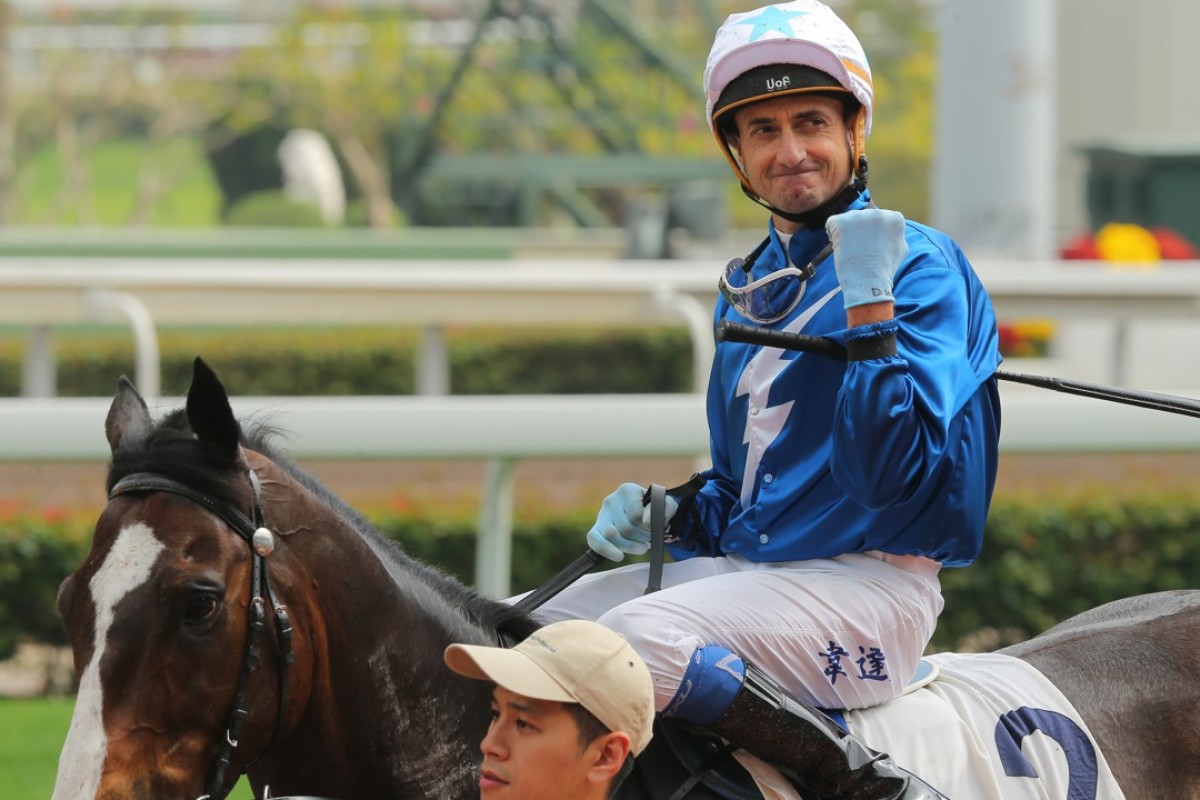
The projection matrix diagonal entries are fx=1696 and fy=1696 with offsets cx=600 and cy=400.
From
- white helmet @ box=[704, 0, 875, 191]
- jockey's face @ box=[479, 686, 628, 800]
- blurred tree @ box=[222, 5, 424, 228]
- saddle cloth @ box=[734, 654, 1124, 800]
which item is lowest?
saddle cloth @ box=[734, 654, 1124, 800]

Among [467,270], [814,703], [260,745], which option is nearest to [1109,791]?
[814,703]

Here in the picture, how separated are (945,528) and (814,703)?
335mm

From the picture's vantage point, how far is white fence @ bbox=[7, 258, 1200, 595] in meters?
4.59

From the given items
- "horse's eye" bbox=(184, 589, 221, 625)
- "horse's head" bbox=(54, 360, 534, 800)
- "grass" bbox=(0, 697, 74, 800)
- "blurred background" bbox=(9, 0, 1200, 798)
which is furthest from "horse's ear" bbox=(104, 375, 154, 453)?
"grass" bbox=(0, 697, 74, 800)

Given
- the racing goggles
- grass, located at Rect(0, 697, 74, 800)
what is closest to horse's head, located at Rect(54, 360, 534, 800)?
the racing goggles

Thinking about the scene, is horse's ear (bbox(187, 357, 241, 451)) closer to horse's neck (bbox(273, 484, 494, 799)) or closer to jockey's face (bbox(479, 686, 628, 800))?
horse's neck (bbox(273, 484, 494, 799))

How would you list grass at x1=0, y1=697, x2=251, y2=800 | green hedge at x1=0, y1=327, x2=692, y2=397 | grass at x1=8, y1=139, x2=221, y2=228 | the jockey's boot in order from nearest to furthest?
the jockey's boot → grass at x1=0, y1=697, x2=251, y2=800 → green hedge at x1=0, y1=327, x2=692, y2=397 → grass at x1=8, y1=139, x2=221, y2=228

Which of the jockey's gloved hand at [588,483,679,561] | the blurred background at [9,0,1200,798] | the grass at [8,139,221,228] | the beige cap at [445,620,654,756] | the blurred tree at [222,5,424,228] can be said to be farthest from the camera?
the grass at [8,139,221,228]

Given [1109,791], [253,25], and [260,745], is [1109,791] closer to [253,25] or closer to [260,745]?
[260,745]

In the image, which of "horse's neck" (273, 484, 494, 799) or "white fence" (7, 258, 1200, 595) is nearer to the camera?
"horse's neck" (273, 484, 494, 799)

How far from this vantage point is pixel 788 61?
2.64 metres

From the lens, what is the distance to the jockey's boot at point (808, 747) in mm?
2451

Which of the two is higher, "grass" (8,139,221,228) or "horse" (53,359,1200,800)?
"grass" (8,139,221,228)

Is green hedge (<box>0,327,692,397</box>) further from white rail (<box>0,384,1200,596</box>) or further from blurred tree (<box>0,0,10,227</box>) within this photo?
blurred tree (<box>0,0,10,227</box>)
